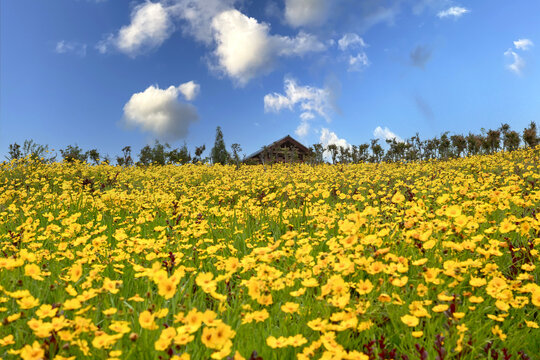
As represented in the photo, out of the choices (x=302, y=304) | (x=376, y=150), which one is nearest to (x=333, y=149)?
(x=376, y=150)

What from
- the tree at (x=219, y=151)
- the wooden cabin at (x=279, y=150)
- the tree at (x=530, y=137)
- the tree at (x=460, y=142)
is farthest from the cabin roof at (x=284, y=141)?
the tree at (x=530, y=137)

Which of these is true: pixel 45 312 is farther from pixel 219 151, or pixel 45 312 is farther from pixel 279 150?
pixel 219 151

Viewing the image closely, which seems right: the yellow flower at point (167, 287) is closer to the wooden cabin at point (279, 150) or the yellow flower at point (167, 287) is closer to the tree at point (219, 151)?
the wooden cabin at point (279, 150)

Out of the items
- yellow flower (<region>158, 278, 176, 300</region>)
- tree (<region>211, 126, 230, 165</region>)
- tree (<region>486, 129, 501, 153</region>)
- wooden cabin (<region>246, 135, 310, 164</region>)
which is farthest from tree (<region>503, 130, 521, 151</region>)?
yellow flower (<region>158, 278, 176, 300</region>)

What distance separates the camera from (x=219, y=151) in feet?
147

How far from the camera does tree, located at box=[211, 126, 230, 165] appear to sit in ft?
143

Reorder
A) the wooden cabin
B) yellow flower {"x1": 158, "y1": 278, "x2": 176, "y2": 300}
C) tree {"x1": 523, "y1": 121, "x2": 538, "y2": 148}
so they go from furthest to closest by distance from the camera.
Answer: the wooden cabin → tree {"x1": 523, "y1": 121, "x2": 538, "y2": 148} → yellow flower {"x1": 158, "y1": 278, "x2": 176, "y2": 300}

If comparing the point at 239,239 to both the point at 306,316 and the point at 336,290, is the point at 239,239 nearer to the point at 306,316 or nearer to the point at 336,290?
the point at 306,316

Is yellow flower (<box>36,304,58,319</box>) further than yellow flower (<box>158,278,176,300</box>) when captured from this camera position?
Yes

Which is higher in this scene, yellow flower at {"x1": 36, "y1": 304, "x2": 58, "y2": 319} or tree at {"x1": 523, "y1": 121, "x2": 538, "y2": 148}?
tree at {"x1": 523, "y1": 121, "x2": 538, "y2": 148}

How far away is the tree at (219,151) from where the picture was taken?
4369cm

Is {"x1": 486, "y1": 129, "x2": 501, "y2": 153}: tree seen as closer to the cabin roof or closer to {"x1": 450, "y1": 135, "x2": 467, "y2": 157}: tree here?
{"x1": 450, "y1": 135, "x2": 467, "y2": 157}: tree

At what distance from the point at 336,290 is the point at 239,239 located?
2.71 meters

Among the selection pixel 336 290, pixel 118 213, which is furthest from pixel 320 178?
pixel 336 290
